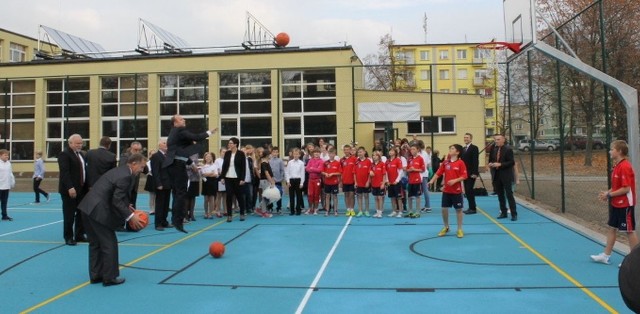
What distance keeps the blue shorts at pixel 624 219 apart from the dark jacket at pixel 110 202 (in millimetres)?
6673

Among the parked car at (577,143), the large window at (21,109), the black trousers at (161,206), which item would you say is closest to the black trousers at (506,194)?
the parked car at (577,143)

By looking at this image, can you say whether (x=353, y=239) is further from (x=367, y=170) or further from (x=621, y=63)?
(x=621, y=63)

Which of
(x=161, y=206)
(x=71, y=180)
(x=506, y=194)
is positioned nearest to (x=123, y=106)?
(x=161, y=206)

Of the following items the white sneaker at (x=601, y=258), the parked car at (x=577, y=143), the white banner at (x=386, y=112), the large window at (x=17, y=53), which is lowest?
the white sneaker at (x=601, y=258)

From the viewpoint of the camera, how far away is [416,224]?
10.7 metres

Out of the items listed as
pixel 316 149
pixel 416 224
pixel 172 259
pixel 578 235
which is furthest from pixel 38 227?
pixel 578 235

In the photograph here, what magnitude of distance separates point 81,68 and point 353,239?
919 inches

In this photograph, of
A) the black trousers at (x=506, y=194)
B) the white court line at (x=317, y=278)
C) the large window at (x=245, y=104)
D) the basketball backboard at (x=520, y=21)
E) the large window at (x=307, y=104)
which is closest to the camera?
the white court line at (x=317, y=278)

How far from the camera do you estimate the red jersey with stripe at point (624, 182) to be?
6.45 metres

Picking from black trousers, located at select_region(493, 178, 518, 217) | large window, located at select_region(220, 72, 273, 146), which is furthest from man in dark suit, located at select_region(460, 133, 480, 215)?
large window, located at select_region(220, 72, 273, 146)

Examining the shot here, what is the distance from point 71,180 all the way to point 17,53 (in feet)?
135

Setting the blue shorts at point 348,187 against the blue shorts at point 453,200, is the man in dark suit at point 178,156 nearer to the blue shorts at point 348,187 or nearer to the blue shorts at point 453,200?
the blue shorts at point 348,187

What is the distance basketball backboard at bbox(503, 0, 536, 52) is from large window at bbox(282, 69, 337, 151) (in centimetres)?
1338

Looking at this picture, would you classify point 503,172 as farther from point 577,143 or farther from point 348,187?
point 577,143
